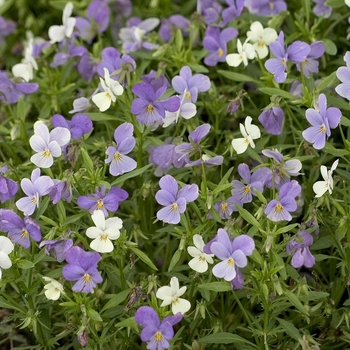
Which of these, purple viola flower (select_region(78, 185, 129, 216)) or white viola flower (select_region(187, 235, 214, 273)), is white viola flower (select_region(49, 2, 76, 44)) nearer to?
purple viola flower (select_region(78, 185, 129, 216))

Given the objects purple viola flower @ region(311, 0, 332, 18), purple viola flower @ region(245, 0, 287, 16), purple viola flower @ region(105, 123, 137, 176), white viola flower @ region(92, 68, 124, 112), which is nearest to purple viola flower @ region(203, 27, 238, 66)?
purple viola flower @ region(245, 0, 287, 16)

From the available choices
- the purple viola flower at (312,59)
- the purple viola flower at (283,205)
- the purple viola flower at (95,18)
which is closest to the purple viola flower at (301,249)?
the purple viola flower at (283,205)

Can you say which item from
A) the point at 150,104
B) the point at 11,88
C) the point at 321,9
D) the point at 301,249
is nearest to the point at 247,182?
the point at 301,249

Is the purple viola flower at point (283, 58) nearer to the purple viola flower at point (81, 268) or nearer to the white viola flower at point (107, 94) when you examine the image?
the white viola flower at point (107, 94)

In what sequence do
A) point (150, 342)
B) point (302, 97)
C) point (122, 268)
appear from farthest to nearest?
1. point (302, 97)
2. point (122, 268)
3. point (150, 342)

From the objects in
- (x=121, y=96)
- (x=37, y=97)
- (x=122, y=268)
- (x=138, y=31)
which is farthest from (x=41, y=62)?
(x=122, y=268)

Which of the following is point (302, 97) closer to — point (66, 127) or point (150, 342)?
point (66, 127)
